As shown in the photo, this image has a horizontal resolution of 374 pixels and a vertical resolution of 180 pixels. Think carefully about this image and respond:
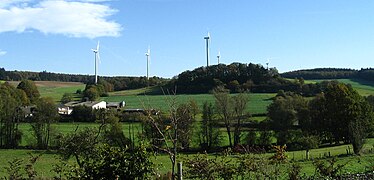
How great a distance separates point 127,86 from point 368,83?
5216cm

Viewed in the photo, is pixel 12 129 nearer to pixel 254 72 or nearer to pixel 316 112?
pixel 316 112

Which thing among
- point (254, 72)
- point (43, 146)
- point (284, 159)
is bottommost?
point (43, 146)

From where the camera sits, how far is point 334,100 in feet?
156

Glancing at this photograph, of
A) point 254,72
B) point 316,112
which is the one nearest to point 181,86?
point 254,72

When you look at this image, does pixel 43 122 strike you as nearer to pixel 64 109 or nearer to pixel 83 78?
pixel 64 109

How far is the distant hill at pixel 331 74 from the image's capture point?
101m

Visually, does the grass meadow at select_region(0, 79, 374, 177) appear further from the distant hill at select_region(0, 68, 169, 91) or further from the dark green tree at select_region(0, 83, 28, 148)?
the distant hill at select_region(0, 68, 169, 91)

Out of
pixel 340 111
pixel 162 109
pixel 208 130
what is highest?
pixel 162 109

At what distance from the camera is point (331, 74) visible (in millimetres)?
111062

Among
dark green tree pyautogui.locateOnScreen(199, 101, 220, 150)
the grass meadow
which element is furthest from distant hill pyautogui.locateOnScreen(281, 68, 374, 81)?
dark green tree pyautogui.locateOnScreen(199, 101, 220, 150)

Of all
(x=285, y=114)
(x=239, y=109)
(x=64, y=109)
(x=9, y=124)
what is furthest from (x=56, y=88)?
(x=285, y=114)

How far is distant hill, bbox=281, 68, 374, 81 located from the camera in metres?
101

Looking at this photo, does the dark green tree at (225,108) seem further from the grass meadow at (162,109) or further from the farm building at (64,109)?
the farm building at (64,109)

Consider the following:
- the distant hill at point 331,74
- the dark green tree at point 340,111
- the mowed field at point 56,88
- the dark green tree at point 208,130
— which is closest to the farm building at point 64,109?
the mowed field at point 56,88
